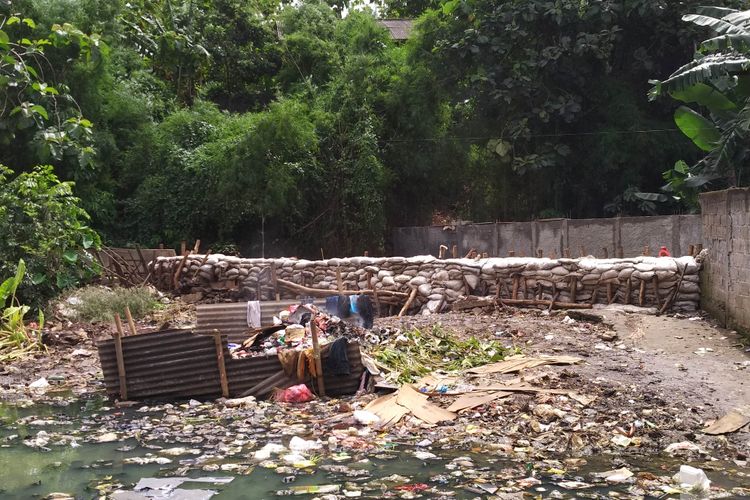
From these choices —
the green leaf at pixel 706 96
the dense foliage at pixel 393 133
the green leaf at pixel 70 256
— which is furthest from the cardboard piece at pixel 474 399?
the dense foliage at pixel 393 133

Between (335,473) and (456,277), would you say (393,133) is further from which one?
(335,473)

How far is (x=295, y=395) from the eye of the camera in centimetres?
796

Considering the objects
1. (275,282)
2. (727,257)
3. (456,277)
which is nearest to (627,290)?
(727,257)

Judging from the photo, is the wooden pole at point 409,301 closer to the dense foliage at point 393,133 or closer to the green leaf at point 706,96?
the green leaf at point 706,96

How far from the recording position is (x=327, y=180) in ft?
61.1

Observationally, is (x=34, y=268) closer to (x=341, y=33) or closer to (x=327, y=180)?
(x=327, y=180)

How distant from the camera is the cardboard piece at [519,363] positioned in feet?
26.9

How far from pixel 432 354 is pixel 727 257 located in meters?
4.27

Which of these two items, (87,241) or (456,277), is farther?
(87,241)

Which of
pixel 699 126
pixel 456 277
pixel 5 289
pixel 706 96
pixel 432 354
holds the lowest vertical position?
pixel 432 354

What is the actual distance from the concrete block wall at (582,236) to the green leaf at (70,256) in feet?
25.9

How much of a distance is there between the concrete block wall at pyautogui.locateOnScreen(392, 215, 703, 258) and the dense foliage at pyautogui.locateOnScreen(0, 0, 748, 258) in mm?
2080

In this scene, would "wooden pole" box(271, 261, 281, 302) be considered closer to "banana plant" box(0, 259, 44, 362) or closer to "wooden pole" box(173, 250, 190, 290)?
"wooden pole" box(173, 250, 190, 290)

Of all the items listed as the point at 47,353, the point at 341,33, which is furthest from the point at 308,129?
the point at 47,353
